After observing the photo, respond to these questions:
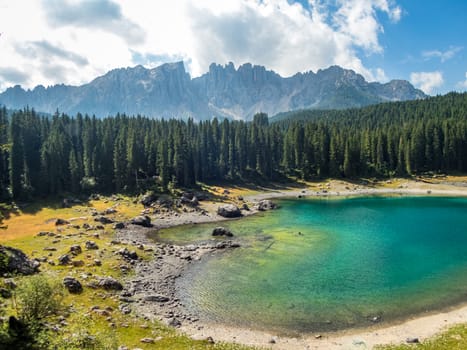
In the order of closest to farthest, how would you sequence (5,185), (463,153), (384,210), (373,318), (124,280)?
(373,318), (124,280), (384,210), (5,185), (463,153)

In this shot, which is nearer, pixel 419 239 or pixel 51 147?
pixel 419 239

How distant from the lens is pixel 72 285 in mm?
37531

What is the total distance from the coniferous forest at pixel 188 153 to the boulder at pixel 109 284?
256 ft

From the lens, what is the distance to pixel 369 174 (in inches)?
6289

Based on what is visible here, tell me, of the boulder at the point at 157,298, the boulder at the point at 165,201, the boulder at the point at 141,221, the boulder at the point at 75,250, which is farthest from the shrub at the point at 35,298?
the boulder at the point at 165,201

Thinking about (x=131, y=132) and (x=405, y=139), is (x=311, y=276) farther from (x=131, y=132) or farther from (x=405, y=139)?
(x=405, y=139)

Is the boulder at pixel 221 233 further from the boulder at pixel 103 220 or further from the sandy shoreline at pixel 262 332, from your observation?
the boulder at pixel 103 220

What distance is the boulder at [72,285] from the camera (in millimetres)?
37219

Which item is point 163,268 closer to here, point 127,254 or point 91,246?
point 127,254

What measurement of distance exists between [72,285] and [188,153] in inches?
3896

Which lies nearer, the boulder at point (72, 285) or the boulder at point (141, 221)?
the boulder at point (72, 285)

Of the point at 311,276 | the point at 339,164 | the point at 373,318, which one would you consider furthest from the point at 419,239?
the point at 339,164

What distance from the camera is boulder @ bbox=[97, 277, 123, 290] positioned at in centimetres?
3996

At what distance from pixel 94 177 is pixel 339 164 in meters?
112
